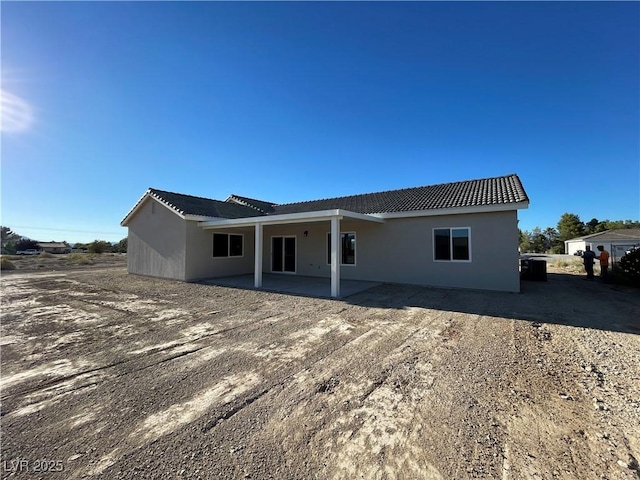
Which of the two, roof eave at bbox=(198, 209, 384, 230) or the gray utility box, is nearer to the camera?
roof eave at bbox=(198, 209, 384, 230)

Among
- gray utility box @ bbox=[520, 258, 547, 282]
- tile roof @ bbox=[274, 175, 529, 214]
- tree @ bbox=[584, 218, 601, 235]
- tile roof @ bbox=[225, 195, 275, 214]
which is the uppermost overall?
tree @ bbox=[584, 218, 601, 235]

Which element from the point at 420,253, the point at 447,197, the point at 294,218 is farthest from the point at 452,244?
the point at 294,218

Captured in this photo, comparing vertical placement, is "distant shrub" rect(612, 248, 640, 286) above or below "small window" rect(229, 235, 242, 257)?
below

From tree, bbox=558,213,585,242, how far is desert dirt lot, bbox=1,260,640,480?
5421 centimetres

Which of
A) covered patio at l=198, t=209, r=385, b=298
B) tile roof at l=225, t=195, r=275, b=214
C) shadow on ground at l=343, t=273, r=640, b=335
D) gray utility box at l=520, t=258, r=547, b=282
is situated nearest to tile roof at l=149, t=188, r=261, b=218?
covered patio at l=198, t=209, r=385, b=298

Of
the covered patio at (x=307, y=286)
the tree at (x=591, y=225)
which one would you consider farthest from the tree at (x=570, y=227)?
the covered patio at (x=307, y=286)

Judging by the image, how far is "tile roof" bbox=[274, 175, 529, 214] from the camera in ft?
31.7

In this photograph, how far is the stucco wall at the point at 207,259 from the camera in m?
12.2

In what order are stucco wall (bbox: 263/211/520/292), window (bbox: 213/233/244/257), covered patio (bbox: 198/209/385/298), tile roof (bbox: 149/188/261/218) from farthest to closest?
1. window (bbox: 213/233/244/257)
2. tile roof (bbox: 149/188/261/218)
3. stucco wall (bbox: 263/211/520/292)
4. covered patio (bbox: 198/209/385/298)

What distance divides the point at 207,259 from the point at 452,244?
34.9ft

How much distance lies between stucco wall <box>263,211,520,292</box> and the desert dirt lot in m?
3.26

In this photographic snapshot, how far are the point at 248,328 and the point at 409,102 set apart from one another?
1128 centimetres

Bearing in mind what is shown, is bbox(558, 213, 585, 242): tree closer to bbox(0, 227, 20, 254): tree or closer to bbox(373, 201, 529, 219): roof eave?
bbox(373, 201, 529, 219): roof eave

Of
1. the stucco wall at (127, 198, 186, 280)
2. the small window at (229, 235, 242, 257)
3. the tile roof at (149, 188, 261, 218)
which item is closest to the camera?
the stucco wall at (127, 198, 186, 280)
